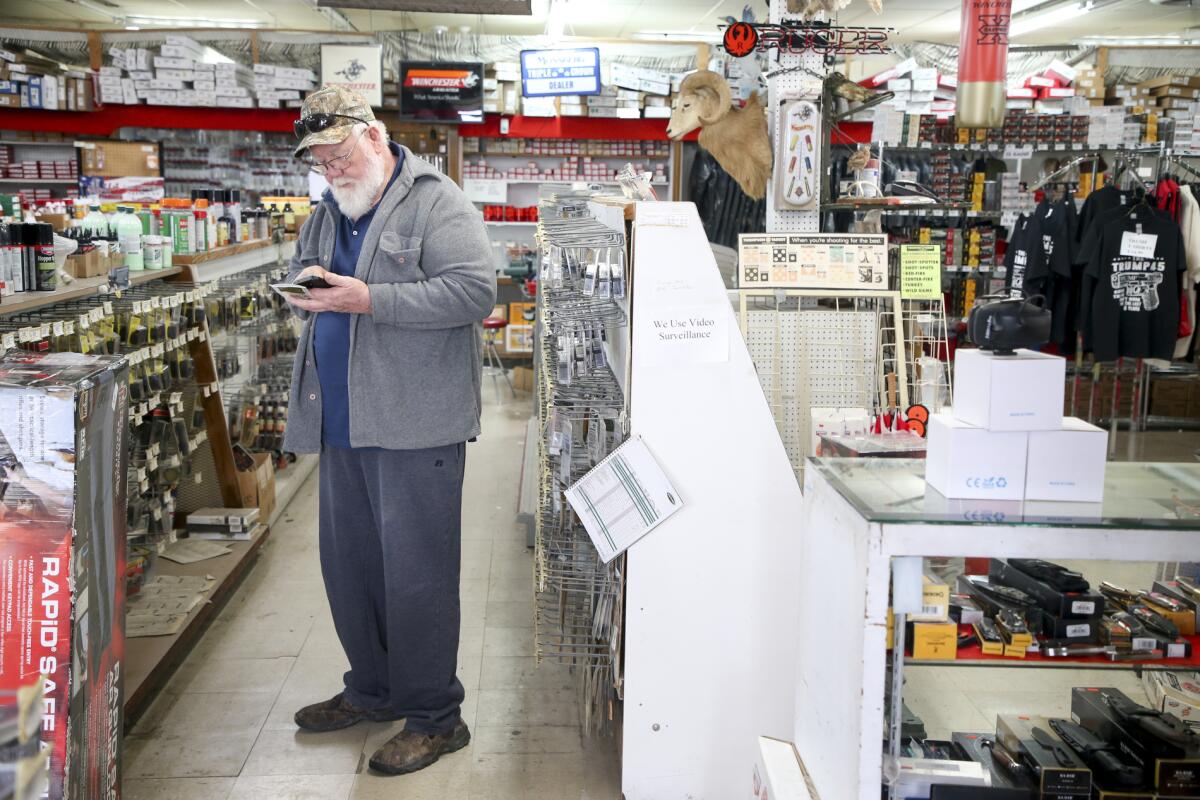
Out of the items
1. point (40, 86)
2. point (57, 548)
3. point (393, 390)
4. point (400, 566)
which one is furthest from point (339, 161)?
point (40, 86)

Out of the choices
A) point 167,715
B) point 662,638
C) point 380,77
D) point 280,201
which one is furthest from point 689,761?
point 380,77

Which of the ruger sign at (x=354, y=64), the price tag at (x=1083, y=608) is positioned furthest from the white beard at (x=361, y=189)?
the ruger sign at (x=354, y=64)

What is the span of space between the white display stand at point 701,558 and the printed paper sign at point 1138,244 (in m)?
5.22

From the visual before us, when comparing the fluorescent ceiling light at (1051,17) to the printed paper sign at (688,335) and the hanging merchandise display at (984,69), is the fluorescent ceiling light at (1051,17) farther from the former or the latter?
the printed paper sign at (688,335)

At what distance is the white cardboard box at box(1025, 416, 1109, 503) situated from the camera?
1.79m

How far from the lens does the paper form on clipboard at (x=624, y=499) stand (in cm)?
265

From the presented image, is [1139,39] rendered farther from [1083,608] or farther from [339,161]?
[1083,608]

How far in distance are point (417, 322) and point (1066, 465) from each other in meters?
1.65

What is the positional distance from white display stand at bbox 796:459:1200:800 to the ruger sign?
30.9 feet

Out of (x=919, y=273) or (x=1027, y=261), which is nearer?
(x=919, y=273)

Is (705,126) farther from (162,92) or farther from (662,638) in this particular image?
(162,92)

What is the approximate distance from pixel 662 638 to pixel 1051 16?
1029 cm

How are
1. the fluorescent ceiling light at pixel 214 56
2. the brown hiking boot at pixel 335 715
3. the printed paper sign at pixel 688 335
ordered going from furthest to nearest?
→ the fluorescent ceiling light at pixel 214 56 → the brown hiking boot at pixel 335 715 → the printed paper sign at pixel 688 335

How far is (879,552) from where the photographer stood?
1.70 m
